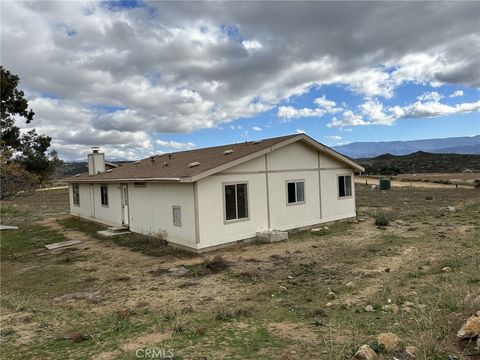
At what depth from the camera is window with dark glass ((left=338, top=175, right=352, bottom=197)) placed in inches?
731

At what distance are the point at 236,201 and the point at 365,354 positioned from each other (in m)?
9.83

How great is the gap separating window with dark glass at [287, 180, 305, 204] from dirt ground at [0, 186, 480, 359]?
2325 millimetres

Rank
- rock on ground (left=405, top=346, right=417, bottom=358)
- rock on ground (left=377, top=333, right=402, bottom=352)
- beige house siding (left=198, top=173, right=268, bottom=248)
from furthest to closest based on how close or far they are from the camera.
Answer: beige house siding (left=198, top=173, right=268, bottom=248) → rock on ground (left=377, top=333, right=402, bottom=352) → rock on ground (left=405, top=346, right=417, bottom=358)

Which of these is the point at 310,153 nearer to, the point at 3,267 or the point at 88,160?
the point at 3,267

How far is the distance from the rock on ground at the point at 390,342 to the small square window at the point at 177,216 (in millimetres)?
9626

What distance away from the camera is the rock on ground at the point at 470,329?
4.30 m

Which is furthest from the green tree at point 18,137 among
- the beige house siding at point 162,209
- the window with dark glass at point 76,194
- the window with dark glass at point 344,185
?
the window with dark glass at point 344,185

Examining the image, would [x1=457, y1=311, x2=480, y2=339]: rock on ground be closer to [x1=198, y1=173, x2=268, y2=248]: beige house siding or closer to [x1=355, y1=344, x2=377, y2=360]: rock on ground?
[x1=355, y1=344, x2=377, y2=360]: rock on ground

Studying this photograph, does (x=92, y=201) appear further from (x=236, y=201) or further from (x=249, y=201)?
(x=249, y=201)

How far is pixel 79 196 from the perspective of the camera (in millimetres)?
24438

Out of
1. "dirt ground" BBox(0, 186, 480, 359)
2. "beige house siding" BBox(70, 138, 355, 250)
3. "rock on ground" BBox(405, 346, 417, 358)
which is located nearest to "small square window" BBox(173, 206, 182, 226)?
"beige house siding" BBox(70, 138, 355, 250)

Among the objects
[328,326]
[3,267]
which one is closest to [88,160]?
[3,267]

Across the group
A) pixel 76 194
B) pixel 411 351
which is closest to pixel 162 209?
pixel 411 351

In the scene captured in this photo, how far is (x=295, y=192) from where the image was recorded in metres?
16.1
